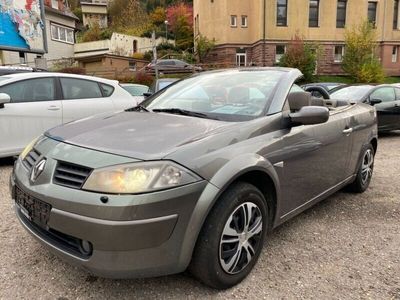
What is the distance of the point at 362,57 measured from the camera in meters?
31.5

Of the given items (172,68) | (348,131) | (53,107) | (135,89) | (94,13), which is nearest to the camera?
(348,131)

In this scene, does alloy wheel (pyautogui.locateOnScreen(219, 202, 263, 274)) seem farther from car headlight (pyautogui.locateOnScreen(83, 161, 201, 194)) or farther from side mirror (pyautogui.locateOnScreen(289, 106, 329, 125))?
side mirror (pyautogui.locateOnScreen(289, 106, 329, 125))

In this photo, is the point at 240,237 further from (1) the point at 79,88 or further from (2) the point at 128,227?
(1) the point at 79,88

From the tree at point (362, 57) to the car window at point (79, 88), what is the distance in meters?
27.9

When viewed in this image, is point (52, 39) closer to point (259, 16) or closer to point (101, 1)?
point (259, 16)

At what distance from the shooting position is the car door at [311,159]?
3.04m

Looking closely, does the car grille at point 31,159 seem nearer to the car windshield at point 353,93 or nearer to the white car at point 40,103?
the white car at point 40,103

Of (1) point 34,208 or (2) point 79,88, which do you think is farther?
(2) point 79,88

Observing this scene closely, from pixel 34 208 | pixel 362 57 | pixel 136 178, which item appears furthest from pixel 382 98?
pixel 362 57

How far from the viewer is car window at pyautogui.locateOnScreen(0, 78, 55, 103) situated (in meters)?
5.80

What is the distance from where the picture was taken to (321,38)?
3503 cm

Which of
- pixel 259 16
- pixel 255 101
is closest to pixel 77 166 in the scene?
pixel 255 101

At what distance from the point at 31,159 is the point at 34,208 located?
1.41ft

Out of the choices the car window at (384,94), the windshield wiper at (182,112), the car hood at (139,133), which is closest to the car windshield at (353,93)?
the car window at (384,94)
